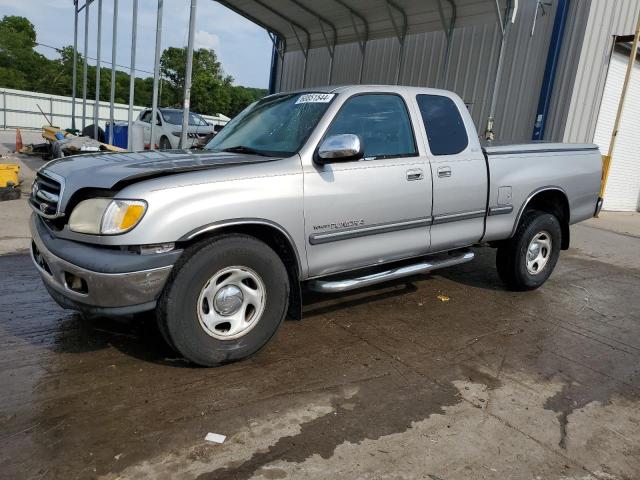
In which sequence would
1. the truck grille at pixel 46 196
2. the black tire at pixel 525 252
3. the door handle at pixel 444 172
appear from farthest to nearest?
1. the black tire at pixel 525 252
2. the door handle at pixel 444 172
3. the truck grille at pixel 46 196

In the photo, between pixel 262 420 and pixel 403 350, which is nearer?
pixel 262 420

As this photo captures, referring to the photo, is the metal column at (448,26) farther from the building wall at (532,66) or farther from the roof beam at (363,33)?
the roof beam at (363,33)

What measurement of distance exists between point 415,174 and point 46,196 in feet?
9.00

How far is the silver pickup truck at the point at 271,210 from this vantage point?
3057mm

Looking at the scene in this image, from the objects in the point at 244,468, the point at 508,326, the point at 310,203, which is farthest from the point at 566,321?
the point at 244,468

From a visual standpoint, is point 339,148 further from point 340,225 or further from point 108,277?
point 108,277

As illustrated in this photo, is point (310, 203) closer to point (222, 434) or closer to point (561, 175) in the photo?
point (222, 434)

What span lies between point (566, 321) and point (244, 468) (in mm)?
3626

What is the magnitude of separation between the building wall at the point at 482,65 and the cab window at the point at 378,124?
8.46m

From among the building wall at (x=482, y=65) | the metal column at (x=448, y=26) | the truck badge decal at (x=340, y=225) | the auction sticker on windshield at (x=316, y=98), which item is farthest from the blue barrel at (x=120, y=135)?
the truck badge decal at (x=340, y=225)

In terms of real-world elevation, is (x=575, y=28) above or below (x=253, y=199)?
above

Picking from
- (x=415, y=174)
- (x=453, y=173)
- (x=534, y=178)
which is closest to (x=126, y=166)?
(x=415, y=174)

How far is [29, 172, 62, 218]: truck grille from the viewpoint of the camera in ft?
10.9

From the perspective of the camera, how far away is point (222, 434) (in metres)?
2.75
